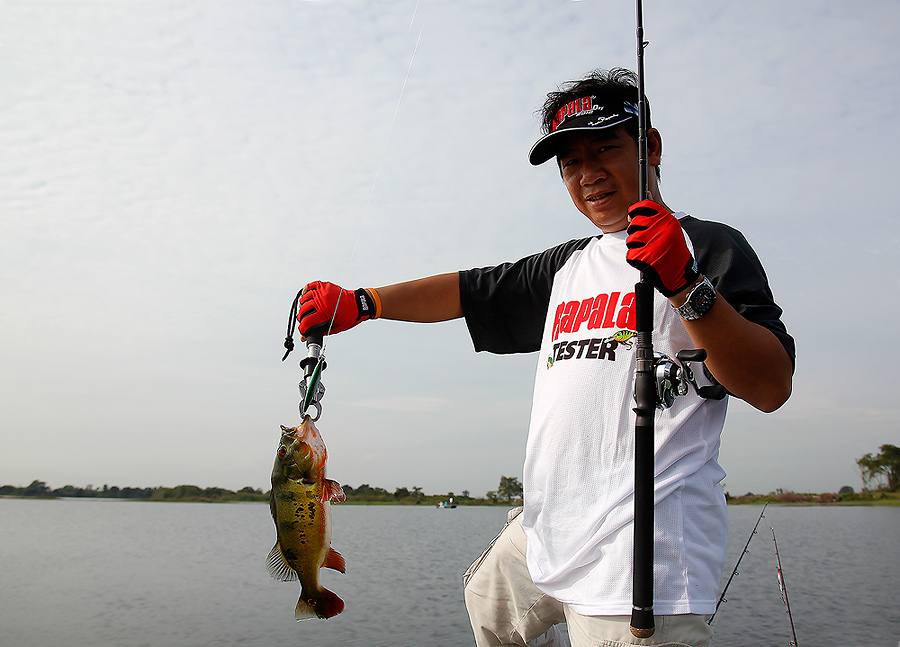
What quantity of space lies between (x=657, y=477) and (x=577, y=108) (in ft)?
5.00

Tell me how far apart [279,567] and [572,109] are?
2.18 metres

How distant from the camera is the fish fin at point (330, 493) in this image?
2.30 m

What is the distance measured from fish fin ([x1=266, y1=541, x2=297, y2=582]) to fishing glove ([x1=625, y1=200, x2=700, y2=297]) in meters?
1.63

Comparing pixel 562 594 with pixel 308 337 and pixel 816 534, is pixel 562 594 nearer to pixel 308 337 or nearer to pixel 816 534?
pixel 308 337

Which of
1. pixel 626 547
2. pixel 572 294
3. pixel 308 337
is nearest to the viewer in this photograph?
pixel 626 547

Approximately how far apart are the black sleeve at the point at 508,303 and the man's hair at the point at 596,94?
1.87ft

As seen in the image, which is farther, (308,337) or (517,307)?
(517,307)

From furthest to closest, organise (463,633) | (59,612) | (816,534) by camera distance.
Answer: (816,534), (59,612), (463,633)

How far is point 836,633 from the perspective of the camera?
10.6m

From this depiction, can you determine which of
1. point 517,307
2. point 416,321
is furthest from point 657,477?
point 416,321

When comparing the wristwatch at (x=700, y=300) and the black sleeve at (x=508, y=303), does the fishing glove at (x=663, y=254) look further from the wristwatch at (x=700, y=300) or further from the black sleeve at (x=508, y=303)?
the black sleeve at (x=508, y=303)

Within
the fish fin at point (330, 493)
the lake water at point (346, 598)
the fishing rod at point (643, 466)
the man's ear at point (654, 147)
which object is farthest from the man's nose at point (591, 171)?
the lake water at point (346, 598)

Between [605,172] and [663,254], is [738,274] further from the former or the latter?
[605,172]

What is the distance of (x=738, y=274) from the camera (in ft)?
6.93
